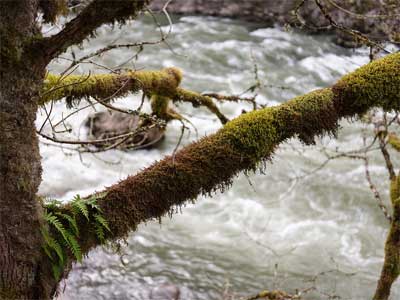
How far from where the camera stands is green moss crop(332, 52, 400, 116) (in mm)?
2740

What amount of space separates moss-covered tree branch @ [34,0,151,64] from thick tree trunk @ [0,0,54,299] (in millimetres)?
153

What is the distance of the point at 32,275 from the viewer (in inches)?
101

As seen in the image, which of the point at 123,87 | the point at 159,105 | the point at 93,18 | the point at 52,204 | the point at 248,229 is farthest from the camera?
the point at 248,229

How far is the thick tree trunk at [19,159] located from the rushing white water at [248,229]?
5.99ft

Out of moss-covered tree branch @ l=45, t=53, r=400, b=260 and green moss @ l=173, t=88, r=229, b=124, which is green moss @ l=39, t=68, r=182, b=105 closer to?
green moss @ l=173, t=88, r=229, b=124

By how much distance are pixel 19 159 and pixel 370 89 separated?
6.18ft

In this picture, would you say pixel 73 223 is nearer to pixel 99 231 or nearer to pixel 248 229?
pixel 99 231

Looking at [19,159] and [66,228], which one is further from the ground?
[19,159]

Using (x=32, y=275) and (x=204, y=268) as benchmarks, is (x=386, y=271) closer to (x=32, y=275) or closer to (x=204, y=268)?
(x=204, y=268)

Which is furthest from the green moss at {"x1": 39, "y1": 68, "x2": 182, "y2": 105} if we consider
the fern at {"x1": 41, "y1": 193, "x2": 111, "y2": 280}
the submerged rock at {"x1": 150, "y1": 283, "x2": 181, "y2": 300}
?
the submerged rock at {"x1": 150, "y1": 283, "x2": 181, "y2": 300}

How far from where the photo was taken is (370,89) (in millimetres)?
2730

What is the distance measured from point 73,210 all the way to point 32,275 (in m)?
0.39

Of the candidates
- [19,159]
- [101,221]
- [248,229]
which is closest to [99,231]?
[101,221]

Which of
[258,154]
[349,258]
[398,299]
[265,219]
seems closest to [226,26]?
[265,219]
